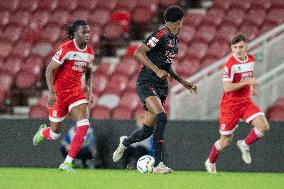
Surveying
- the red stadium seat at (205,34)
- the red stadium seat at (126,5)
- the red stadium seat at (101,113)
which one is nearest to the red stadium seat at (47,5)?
the red stadium seat at (126,5)

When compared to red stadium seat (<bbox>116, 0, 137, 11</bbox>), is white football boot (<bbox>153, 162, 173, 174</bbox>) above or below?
below

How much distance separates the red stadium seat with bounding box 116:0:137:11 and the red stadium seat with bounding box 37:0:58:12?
159 cm

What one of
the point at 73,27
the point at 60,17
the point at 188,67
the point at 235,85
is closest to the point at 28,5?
the point at 60,17

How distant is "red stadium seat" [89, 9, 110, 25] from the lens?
16781 millimetres

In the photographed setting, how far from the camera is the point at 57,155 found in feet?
39.9

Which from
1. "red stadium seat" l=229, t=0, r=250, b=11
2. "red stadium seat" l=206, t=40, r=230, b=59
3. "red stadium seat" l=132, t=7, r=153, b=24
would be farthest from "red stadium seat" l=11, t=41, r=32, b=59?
"red stadium seat" l=229, t=0, r=250, b=11

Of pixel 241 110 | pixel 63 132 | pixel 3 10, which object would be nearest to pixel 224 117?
pixel 241 110

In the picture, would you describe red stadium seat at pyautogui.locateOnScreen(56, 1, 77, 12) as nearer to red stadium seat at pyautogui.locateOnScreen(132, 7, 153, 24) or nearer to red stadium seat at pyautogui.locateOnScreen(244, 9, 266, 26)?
red stadium seat at pyautogui.locateOnScreen(132, 7, 153, 24)

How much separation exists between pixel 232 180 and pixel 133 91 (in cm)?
594

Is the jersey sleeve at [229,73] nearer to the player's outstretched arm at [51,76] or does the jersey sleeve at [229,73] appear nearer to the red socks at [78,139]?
the red socks at [78,139]

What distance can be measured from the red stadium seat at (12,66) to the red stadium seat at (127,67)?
6.98 ft

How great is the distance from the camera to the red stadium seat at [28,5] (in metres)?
17.6

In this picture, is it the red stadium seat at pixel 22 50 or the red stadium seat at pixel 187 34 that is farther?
the red stadium seat at pixel 22 50

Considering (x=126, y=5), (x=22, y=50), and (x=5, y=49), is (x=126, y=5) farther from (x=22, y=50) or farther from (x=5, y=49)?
(x=5, y=49)
